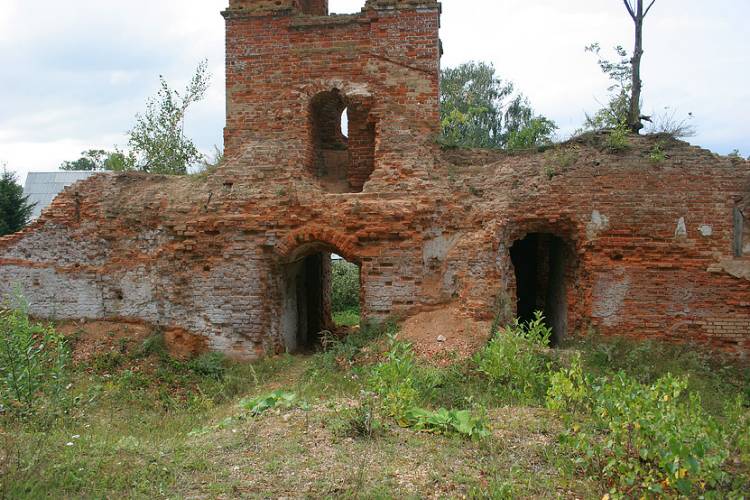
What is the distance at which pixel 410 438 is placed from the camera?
5.23 m

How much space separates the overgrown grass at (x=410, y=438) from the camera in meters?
4.30

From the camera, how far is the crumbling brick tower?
369 inches

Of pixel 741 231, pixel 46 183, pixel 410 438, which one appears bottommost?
pixel 410 438

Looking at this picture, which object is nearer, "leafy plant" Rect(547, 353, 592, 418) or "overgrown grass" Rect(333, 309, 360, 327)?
"leafy plant" Rect(547, 353, 592, 418)

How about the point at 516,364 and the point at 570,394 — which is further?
the point at 516,364

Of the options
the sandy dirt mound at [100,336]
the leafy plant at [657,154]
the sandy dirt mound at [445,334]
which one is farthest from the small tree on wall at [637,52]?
the sandy dirt mound at [100,336]

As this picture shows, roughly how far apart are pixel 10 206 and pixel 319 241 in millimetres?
14412

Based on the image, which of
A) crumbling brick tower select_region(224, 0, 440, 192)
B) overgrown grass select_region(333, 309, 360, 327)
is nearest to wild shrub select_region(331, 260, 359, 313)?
overgrown grass select_region(333, 309, 360, 327)

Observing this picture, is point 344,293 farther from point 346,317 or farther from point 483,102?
point 483,102

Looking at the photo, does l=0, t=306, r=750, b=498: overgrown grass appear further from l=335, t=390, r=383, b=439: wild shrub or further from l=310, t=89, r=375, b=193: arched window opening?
l=310, t=89, r=375, b=193: arched window opening

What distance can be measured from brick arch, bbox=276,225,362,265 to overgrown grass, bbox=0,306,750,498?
6.82 feet

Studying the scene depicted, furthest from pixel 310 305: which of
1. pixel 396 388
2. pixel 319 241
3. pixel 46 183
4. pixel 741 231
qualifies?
pixel 46 183

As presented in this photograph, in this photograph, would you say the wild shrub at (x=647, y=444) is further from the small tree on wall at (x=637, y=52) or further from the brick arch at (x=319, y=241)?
the small tree on wall at (x=637, y=52)

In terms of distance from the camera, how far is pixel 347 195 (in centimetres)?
928
